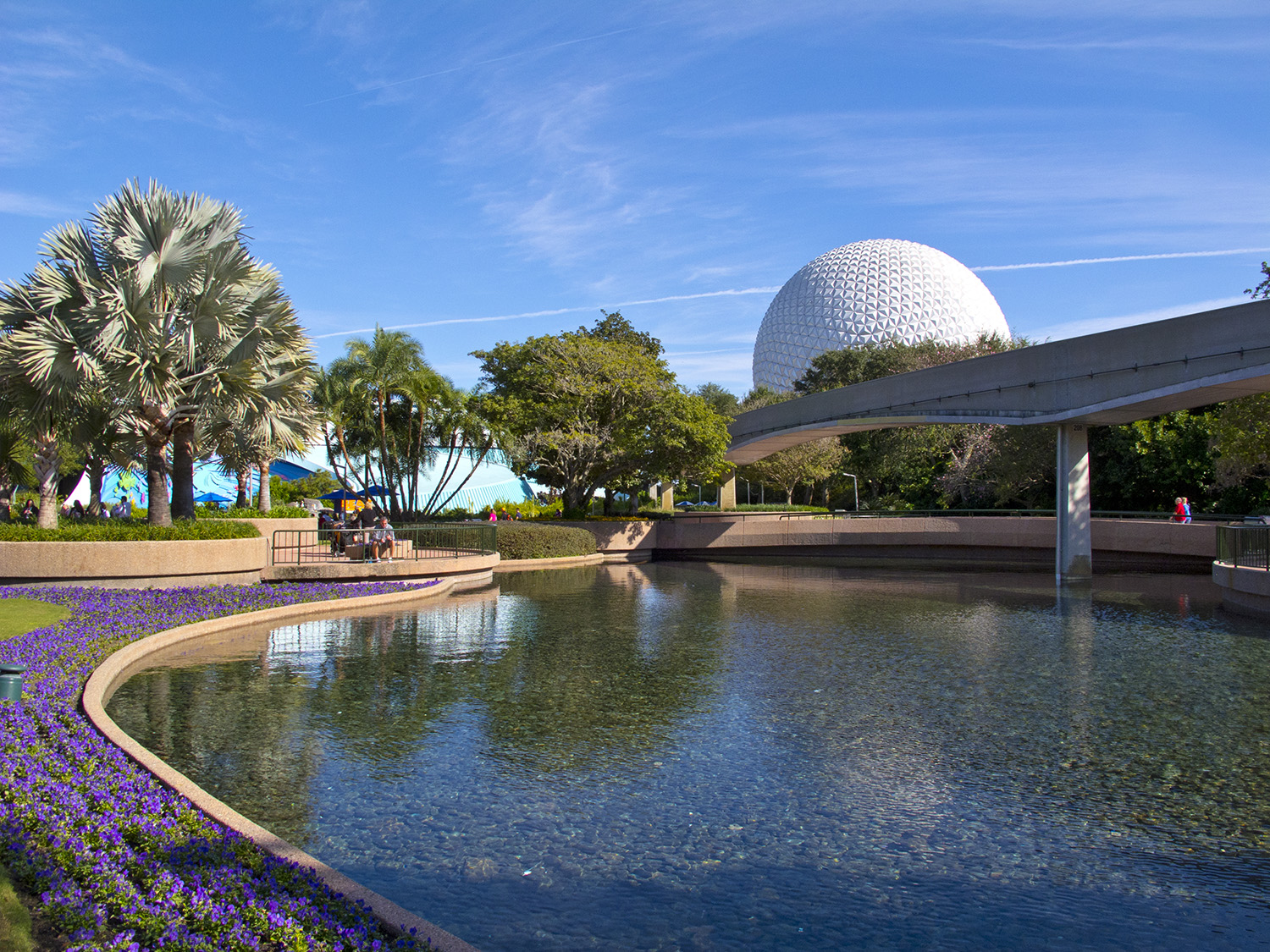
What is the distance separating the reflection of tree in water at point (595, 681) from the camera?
28.3ft

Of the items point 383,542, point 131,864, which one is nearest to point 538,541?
point 383,542

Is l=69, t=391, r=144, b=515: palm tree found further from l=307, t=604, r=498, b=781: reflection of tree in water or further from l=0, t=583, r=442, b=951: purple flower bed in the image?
l=0, t=583, r=442, b=951: purple flower bed

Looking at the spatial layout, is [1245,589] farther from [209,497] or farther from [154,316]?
[209,497]

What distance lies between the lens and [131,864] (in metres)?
5.16

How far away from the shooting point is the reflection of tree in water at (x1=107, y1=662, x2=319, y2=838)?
23.3ft

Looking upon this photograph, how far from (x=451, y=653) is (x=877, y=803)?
7568 mm

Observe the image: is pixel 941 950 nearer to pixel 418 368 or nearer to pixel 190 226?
pixel 190 226

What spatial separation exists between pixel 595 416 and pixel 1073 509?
17411 millimetres

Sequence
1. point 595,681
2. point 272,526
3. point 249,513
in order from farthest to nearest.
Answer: point 249,513 < point 272,526 < point 595,681

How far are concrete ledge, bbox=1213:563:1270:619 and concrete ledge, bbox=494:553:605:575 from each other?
56.2 ft

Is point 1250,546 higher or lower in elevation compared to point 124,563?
higher

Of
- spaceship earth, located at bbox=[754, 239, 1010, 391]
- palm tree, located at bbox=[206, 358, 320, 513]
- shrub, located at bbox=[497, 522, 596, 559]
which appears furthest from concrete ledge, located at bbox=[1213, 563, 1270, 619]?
spaceship earth, located at bbox=[754, 239, 1010, 391]

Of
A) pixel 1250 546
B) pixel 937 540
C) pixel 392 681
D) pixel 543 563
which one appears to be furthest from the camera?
pixel 937 540

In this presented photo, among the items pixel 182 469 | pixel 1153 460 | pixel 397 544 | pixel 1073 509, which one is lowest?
pixel 397 544
